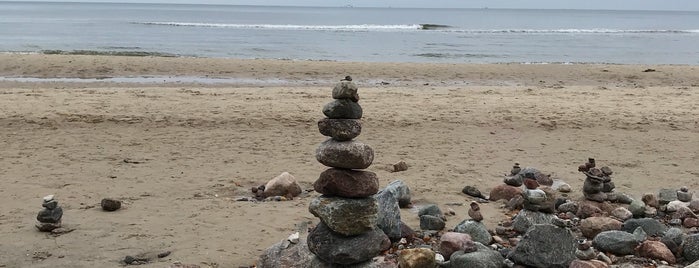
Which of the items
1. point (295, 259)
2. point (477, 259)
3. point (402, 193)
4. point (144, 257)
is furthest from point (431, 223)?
point (144, 257)

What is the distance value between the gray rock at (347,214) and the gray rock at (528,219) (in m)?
2.22

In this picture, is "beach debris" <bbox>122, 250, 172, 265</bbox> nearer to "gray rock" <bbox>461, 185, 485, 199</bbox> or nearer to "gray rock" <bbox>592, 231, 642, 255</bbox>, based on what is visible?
"gray rock" <bbox>461, 185, 485, 199</bbox>

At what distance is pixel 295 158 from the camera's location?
36.7 ft

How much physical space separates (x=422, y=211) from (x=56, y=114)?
9447 mm

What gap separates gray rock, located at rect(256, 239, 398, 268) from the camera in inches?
230

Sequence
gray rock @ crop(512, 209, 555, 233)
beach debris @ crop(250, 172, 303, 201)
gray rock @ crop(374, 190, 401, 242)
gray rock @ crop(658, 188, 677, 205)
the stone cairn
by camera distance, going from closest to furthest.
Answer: gray rock @ crop(374, 190, 401, 242)
the stone cairn
gray rock @ crop(512, 209, 555, 233)
gray rock @ crop(658, 188, 677, 205)
beach debris @ crop(250, 172, 303, 201)

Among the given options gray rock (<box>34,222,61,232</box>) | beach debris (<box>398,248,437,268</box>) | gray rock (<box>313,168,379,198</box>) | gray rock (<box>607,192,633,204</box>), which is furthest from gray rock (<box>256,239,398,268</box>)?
gray rock (<box>607,192,633,204</box>)

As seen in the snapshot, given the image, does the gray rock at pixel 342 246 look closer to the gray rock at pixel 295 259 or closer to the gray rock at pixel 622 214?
the gray rock at pixel 295 259

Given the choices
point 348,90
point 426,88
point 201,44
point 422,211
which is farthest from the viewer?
point 201,44

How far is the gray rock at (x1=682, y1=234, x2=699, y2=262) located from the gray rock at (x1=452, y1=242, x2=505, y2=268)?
183cm

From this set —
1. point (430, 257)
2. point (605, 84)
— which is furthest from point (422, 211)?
point (605, 84)

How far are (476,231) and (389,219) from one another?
91cm

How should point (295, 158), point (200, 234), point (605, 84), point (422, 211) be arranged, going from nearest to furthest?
point (200, 234)
point (422, 211)
point (295, 158)
point (605, 84)

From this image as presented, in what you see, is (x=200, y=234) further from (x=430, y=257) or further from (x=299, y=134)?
(x=299, y=134)
